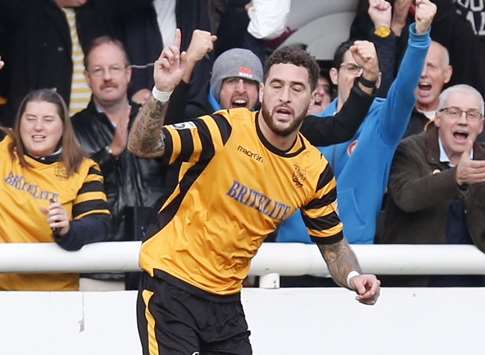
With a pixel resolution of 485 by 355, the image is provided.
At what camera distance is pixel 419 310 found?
6730 millimetres

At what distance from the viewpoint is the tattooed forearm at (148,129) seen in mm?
5273

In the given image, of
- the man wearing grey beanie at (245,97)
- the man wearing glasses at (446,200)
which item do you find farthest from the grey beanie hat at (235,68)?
the man wearing glasses at (446,200)

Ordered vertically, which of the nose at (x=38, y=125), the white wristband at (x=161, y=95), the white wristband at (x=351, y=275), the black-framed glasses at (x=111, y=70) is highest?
the white wristband at (x=161, y=95)

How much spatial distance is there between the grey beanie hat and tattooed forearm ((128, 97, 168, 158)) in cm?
161

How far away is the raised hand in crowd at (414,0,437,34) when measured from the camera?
6417 mm

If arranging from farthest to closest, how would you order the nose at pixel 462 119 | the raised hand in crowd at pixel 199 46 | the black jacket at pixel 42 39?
the black jacket at pixel 42 39
the nose at pixel 462 119
the raised hand in crowd at pixel 199 46

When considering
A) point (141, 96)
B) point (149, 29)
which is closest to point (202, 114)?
point (141, 96)

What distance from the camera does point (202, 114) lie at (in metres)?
6.93

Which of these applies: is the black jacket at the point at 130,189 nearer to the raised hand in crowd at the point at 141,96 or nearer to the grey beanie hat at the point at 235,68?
the raised hand in crowd at the point at 141,96

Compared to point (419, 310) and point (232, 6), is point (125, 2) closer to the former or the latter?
point (232, 6)

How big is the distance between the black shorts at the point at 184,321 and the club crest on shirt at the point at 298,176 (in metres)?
0.58

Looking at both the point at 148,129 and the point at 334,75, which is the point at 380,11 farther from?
the point at 148,129

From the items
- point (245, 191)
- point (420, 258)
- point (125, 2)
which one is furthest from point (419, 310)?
point (125, 2)

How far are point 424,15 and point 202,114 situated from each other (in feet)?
4.19
